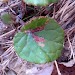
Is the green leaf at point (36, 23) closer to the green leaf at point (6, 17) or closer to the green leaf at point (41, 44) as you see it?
the green leaf at point (41, 44)

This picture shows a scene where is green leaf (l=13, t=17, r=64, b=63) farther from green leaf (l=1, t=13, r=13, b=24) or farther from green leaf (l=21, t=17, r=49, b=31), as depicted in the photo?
green leaf (l=1, t=13, r=13, b=24)

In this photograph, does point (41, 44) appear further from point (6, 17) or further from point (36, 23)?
point (6, 17)

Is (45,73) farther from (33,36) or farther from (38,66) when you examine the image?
(33,36)

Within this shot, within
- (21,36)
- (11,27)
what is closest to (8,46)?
(11,27)

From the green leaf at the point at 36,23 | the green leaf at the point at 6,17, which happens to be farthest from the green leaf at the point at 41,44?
the green leaf at the point at 6,17

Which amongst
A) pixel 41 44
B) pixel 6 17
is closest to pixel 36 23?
pixel 41 44

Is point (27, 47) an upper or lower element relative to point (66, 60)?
upper

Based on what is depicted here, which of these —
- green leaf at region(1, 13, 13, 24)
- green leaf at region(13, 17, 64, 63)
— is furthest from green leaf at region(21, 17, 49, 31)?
green leaf at region(1, 13, 13, 24)

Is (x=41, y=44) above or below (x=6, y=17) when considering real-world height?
below
